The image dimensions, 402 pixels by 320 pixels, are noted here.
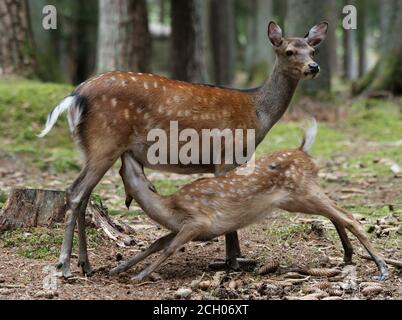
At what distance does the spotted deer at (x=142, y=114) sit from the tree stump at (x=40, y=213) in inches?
32.5

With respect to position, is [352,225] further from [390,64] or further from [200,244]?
[390,64]

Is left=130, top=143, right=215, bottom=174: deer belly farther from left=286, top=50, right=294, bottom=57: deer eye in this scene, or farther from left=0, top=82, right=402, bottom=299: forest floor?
left=286, top=50, right=294, bottom=57: deer eye

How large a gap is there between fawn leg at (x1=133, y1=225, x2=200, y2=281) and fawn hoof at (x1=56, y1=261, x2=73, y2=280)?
48 cm

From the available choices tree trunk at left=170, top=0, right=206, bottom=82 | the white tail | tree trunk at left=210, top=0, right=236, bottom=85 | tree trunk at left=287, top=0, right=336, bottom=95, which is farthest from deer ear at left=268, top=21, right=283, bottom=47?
tree trunk at left=210, top=0, right=236, bottom=85

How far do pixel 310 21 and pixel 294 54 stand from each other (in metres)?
9.28

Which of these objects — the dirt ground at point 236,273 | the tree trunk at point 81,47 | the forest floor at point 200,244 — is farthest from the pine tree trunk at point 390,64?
the tree trunk at point 81,47

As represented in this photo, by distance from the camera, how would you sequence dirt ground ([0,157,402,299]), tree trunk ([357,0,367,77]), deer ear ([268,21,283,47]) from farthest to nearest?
tree trunk ([357,0,367,77]) → deer ear ([268,21,283,47]) → dirt ground ([0,157,402,299])

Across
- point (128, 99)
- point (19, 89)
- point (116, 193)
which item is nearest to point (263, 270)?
point (128, 99)

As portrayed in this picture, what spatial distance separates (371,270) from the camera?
5578 mm

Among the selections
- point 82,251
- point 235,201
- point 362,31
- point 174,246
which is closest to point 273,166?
point 235,201

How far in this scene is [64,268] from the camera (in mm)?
5293

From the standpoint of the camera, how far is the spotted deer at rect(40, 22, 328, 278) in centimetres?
536
